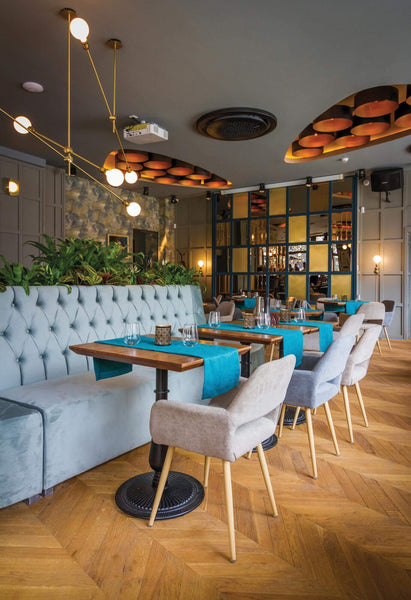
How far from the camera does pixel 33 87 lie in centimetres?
499

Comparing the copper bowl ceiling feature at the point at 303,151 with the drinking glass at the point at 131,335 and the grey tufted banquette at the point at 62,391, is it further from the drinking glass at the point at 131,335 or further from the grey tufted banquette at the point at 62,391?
the drinking glass at the point at 131,335

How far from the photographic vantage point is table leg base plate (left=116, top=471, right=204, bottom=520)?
2.13m

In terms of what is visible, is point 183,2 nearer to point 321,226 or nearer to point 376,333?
point 376,333

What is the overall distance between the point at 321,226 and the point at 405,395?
588 cm

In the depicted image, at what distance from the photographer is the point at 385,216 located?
9.23 m

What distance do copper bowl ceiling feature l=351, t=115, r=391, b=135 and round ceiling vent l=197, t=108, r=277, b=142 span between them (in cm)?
127

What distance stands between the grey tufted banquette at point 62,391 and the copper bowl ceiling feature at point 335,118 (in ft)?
13.4

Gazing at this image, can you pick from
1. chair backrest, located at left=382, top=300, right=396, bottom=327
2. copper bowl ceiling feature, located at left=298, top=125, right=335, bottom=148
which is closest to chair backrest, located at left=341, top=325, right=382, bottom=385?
copper bowl ceiling feature, located at left=298, top=125, right=335, bottom=148

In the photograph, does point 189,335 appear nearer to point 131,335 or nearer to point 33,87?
point 131,335

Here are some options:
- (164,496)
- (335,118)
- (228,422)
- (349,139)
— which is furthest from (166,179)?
(228,422)

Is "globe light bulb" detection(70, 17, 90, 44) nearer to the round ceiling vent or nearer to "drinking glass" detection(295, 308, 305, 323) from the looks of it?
the round ceiling vent

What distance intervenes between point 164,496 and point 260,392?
0.95 meters

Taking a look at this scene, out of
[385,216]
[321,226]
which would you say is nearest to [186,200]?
[321,226]

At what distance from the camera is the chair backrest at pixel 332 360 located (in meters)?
2.52
